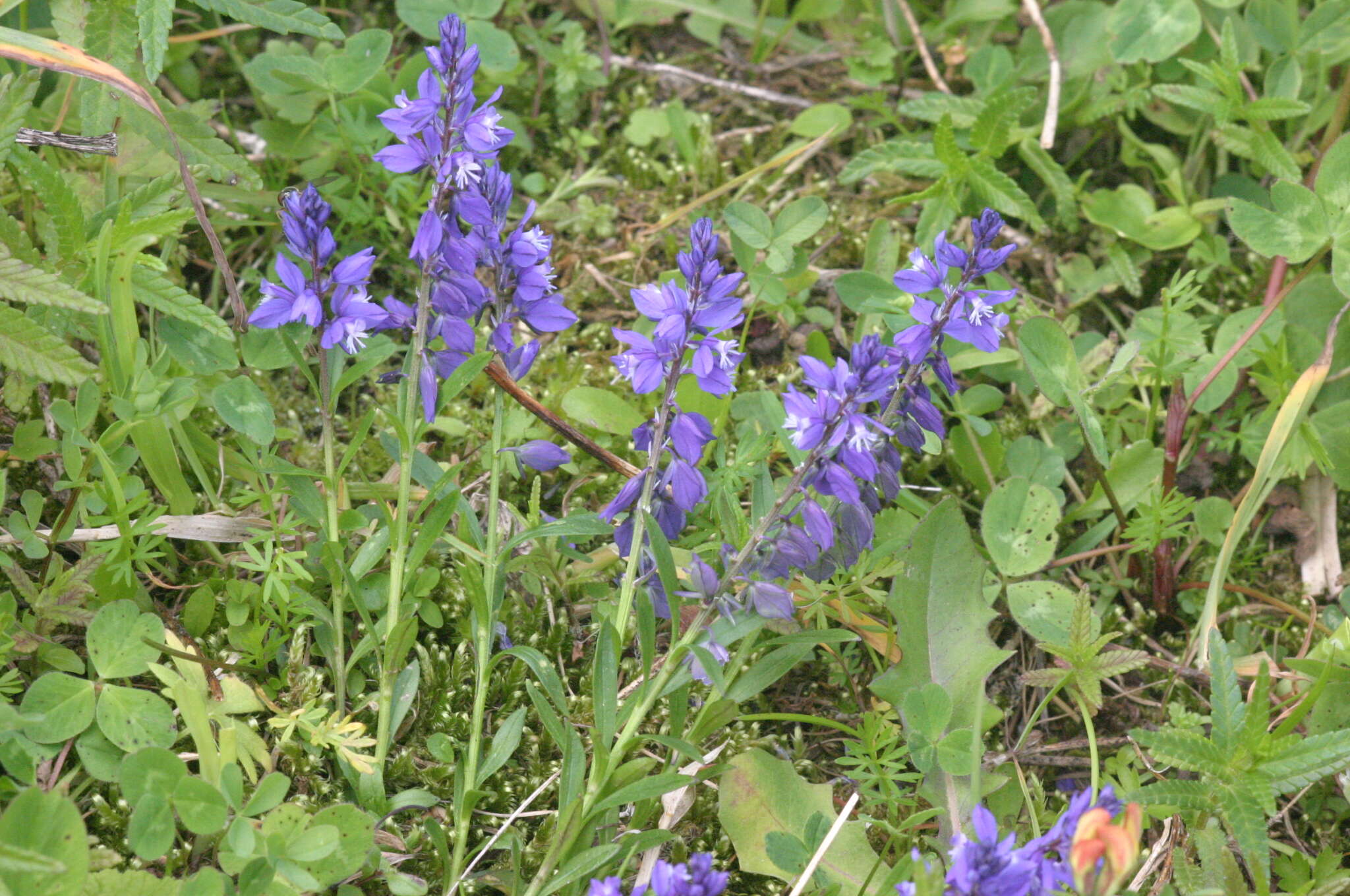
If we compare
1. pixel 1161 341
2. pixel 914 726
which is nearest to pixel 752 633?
pixel 914 726

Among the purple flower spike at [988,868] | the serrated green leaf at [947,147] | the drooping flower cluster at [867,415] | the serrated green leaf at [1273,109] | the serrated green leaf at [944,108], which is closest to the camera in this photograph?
the purple flower spike at [988,868]

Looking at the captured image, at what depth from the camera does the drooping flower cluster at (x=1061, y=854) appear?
1583 millimetres

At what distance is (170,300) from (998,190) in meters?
2.41

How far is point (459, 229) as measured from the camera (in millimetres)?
2314

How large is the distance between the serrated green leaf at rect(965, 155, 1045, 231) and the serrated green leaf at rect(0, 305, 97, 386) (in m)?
2.53

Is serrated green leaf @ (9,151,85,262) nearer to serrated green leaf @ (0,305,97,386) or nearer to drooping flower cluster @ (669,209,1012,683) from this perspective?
serrated green leaf @ (0,305,97,386)

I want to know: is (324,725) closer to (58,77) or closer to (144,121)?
(144,121)

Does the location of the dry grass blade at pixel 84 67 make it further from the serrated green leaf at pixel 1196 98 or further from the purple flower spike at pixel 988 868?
the serrated green leaf at pixel 1196 98

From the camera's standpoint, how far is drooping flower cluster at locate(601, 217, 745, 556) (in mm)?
2100

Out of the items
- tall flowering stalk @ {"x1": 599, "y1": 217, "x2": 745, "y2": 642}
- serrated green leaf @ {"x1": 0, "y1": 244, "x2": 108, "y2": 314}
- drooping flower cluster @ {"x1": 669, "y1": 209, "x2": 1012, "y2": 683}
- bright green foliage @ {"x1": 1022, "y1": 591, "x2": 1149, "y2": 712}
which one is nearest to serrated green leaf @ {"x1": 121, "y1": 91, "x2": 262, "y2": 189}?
serrated green leaf @ {"x1": 0, "y1": 244, "x2": 108, "y2": 314}

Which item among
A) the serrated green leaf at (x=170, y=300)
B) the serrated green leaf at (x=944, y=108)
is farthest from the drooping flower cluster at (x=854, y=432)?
the serrated green leaf at (x=944, y=108)

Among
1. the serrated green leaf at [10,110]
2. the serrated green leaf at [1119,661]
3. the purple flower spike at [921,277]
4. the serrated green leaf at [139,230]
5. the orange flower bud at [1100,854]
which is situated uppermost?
the serrated green leaf at [10,110]

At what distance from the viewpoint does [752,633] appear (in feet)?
7.61

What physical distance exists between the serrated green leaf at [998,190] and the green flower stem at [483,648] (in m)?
1.78
